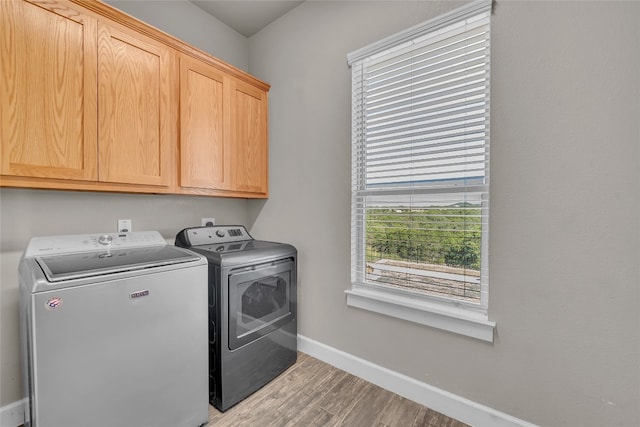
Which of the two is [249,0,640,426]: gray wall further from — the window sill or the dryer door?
the dryer door

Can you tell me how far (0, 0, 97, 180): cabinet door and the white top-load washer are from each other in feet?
1.50

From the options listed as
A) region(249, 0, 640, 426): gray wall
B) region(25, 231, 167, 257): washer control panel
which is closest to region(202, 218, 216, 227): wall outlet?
region(25, 231, 167, 257): washer control panel

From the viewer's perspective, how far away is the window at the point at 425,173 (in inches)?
60.5

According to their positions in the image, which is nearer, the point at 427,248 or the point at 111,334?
the point at 111,334

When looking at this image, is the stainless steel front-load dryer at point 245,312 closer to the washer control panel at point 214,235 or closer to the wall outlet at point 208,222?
the washer control panel at point 214,235

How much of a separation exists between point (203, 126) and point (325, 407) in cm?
206

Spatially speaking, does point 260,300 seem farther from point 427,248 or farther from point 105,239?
point 427,248

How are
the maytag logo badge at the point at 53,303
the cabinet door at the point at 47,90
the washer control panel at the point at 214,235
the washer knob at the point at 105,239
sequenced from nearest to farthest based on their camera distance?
1. the maytag logo badge at the point at 53,303
2. the cabinet door at the point at 47,90
3. the washer knob at the point at 105,239
4. the washer control panel at the point at 214,235

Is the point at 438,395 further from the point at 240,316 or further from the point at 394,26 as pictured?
the point at 394,26

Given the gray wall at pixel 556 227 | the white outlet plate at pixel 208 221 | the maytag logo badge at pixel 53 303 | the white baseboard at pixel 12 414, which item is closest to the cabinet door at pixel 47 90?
the maytag logo badge at pixel 53 303

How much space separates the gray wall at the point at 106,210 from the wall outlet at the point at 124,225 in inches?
1.3

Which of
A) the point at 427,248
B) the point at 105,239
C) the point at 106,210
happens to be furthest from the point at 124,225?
the point at 427,248

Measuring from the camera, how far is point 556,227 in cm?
132

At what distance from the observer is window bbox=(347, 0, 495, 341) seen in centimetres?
154
